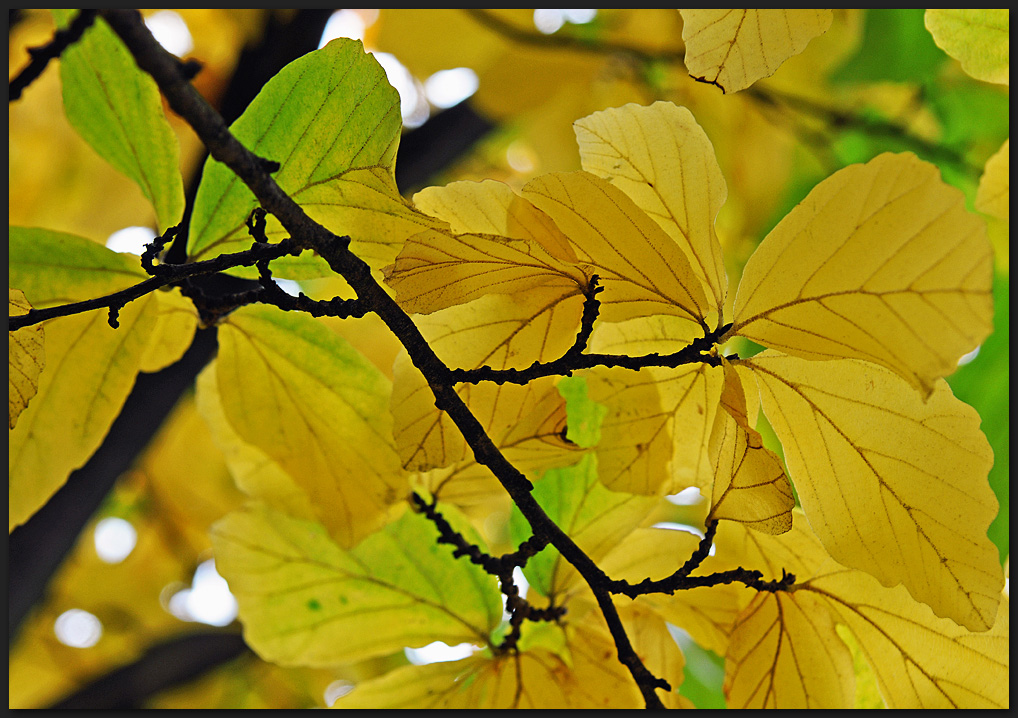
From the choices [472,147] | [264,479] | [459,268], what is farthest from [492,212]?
[472,147]

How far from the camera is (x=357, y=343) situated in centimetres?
108

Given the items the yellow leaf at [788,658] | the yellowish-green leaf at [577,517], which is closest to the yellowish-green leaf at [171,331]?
the yellowish-green leaf at [577,517]

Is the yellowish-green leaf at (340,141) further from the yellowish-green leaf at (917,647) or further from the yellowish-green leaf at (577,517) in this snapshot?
the yellowish-green leaf at (917,647)

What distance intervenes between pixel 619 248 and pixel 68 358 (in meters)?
0.33

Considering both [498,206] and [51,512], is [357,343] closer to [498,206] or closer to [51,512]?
[51,512]

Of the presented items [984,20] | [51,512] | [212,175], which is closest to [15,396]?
[212,175]

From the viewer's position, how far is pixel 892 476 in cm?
34

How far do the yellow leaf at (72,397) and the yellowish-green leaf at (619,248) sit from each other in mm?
266

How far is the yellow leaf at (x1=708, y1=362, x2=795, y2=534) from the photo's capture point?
0.33m

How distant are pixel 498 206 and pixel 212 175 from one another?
16cm

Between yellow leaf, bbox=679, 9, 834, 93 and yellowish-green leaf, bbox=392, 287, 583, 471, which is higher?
yellow leaf, bbox=679, 9, 834, 93

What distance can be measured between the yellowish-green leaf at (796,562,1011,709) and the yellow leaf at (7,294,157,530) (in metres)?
0.43

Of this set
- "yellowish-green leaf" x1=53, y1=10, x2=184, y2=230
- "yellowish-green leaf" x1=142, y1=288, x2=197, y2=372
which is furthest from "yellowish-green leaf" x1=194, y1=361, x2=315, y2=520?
"yellowish-green leaf" x1=53, y1=10, x2=184, y2=230

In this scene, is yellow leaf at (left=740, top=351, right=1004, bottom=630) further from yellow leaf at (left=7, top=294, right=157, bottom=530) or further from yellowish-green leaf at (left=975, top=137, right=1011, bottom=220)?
yellow leaf at (left=7, top=294, right=157, bottom=530)
